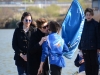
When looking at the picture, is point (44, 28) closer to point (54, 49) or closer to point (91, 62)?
point (54, 49)

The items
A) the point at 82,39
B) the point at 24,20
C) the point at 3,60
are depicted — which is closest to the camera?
the point at 24,20

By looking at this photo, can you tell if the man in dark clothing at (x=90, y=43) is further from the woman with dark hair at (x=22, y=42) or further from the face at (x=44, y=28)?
the face at (x=44, y=28)

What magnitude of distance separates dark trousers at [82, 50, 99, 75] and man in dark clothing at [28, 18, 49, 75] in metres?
1.10

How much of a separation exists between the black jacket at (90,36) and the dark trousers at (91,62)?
9 centimetres

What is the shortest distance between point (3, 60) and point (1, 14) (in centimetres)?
4333

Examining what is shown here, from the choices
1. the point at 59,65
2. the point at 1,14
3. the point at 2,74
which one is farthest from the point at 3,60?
the point at 1,14

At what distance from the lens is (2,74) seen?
38.9 ft

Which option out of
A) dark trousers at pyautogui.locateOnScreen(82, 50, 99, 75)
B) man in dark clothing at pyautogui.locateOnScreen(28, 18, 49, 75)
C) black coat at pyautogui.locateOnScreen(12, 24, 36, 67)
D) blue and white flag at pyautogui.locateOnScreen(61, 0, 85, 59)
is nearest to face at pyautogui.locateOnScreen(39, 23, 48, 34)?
man in dark clothing at pyautogui.locateOnScreen(28, 18, 49, 75)

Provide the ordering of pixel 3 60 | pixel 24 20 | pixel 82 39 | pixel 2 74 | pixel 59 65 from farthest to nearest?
pixel 3 60
pixel 2 74
pixel 82 39
pixel 24 20
pixel 59 65

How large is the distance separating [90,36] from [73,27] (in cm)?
36

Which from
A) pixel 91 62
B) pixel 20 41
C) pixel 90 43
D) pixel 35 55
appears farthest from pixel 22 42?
pixel 91 62

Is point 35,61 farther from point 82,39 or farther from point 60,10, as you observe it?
point 60,10

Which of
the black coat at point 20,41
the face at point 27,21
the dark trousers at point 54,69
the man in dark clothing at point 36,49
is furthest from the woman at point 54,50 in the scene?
the black coat at point 20,41

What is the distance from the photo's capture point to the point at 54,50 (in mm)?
5551
